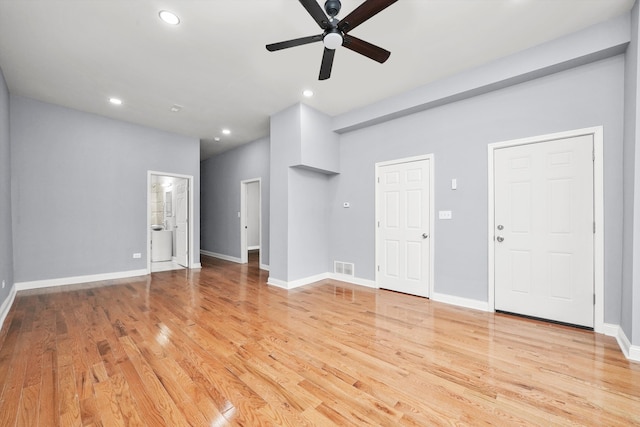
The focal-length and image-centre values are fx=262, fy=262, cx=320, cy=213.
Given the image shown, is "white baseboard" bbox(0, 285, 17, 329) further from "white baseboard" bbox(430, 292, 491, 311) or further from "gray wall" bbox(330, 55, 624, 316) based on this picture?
"white baseboard" bbox(430, 292, 491, 311)

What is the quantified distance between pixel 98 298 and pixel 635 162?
20.7 feet

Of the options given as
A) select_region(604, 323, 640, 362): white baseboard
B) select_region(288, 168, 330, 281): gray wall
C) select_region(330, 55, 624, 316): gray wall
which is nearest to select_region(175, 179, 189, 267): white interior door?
select_region(288, 168, 330, 281): gray wall

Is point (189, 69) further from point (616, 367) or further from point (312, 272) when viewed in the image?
point (616, 367)

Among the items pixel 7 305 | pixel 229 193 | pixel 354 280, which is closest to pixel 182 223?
pixel 229 193

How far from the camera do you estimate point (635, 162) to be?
7.27 ft

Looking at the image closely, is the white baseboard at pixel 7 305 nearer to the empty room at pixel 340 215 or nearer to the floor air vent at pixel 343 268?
the empty room at pixel 340 215

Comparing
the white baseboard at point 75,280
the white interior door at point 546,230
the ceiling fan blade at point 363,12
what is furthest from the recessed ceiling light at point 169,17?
the white baseboard at point 75,280

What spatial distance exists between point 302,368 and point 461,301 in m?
2.49

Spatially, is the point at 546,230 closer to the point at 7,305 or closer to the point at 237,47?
the point at 237,47

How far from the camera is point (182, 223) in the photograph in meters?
6.30

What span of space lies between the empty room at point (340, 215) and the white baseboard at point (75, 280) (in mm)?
24

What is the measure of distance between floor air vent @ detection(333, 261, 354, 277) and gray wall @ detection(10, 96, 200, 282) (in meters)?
3.88

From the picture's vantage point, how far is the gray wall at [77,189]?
13.6 feet

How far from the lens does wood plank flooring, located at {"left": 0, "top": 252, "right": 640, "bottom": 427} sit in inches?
63.0
